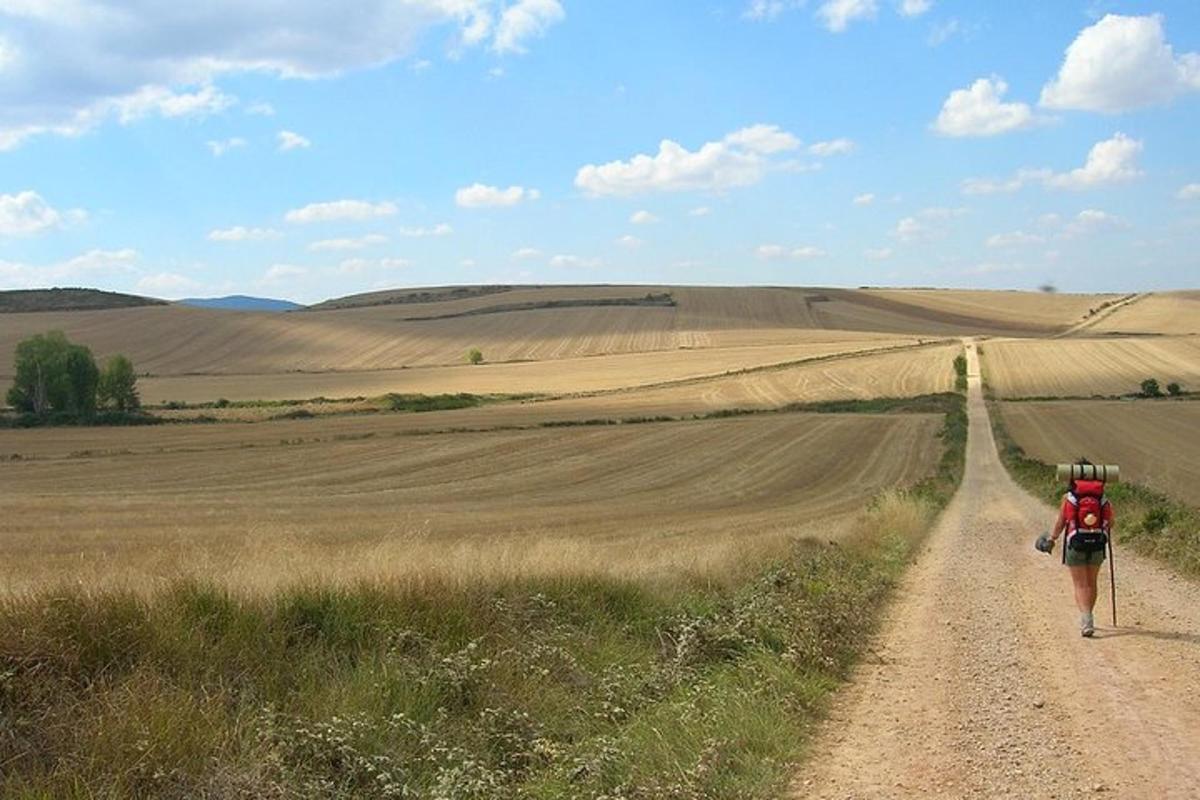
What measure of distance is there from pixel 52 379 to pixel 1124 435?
69.1 metres

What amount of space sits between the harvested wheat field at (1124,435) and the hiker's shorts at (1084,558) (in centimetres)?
2130

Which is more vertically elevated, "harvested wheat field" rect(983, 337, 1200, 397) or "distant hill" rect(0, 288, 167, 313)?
"distant hill" rect(0, 288, 167, 313)

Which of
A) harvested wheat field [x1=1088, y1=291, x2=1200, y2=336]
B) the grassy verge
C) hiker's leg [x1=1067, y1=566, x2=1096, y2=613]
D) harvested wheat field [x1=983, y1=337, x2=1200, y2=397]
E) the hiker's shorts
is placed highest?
harvested wheat field [x1=1088, y1=291, x2=1200, y2=336]

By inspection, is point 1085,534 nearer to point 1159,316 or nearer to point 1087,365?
point 1087,365

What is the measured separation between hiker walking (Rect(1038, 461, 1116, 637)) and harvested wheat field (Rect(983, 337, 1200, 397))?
2765 inches

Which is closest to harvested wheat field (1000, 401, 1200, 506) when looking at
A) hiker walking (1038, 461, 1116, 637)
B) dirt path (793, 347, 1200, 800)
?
dirt path (793, 347, 1200, 800)

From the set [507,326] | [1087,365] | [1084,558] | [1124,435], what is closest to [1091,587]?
[1084,558]

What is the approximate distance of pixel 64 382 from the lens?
240 feet

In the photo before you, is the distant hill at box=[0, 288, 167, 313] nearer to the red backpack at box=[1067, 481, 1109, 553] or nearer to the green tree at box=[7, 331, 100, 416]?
the green tree at box=[7, 331, 100, 416]

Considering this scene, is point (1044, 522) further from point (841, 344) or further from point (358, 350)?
point (358, 350)

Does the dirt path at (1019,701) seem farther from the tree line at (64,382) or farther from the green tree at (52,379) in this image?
the green tree at (52,379)

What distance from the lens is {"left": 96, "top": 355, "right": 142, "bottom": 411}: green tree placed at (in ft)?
246

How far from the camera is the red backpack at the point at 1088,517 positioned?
11203 mm

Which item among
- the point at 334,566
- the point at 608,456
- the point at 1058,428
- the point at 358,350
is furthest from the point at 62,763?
the point at 358,350
